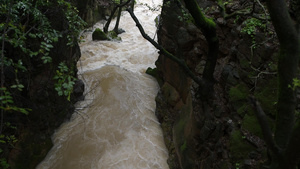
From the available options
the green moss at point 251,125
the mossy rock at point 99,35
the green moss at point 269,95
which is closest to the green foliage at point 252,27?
the green moss at point 269,95

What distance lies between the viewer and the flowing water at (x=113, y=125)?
6.29 m

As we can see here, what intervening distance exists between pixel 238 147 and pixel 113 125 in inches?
191

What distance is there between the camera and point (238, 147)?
12.6ft

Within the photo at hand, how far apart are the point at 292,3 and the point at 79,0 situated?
570 inches

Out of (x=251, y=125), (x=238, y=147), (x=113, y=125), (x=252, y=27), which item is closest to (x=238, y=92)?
(x=251, y=125)

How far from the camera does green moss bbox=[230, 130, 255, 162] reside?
3.74 m

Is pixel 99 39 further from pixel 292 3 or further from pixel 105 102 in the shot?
pixel 292 3

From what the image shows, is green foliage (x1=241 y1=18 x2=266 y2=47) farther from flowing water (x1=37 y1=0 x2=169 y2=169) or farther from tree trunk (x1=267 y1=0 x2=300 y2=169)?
flowing water (x1=37 y1=0 x2=169 y2=169)

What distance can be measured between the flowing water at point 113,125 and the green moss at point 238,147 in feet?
9.62

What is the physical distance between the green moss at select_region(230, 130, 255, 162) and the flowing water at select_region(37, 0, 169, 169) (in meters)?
2.93

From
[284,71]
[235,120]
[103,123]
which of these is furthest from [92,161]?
[284,71]

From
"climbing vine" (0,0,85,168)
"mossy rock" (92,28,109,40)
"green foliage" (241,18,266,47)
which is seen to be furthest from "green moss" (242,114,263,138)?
"mossy rock" (92,28,109,40)

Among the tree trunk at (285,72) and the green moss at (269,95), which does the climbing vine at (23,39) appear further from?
the green moss at (269,95)

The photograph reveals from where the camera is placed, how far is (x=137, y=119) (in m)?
8.02
